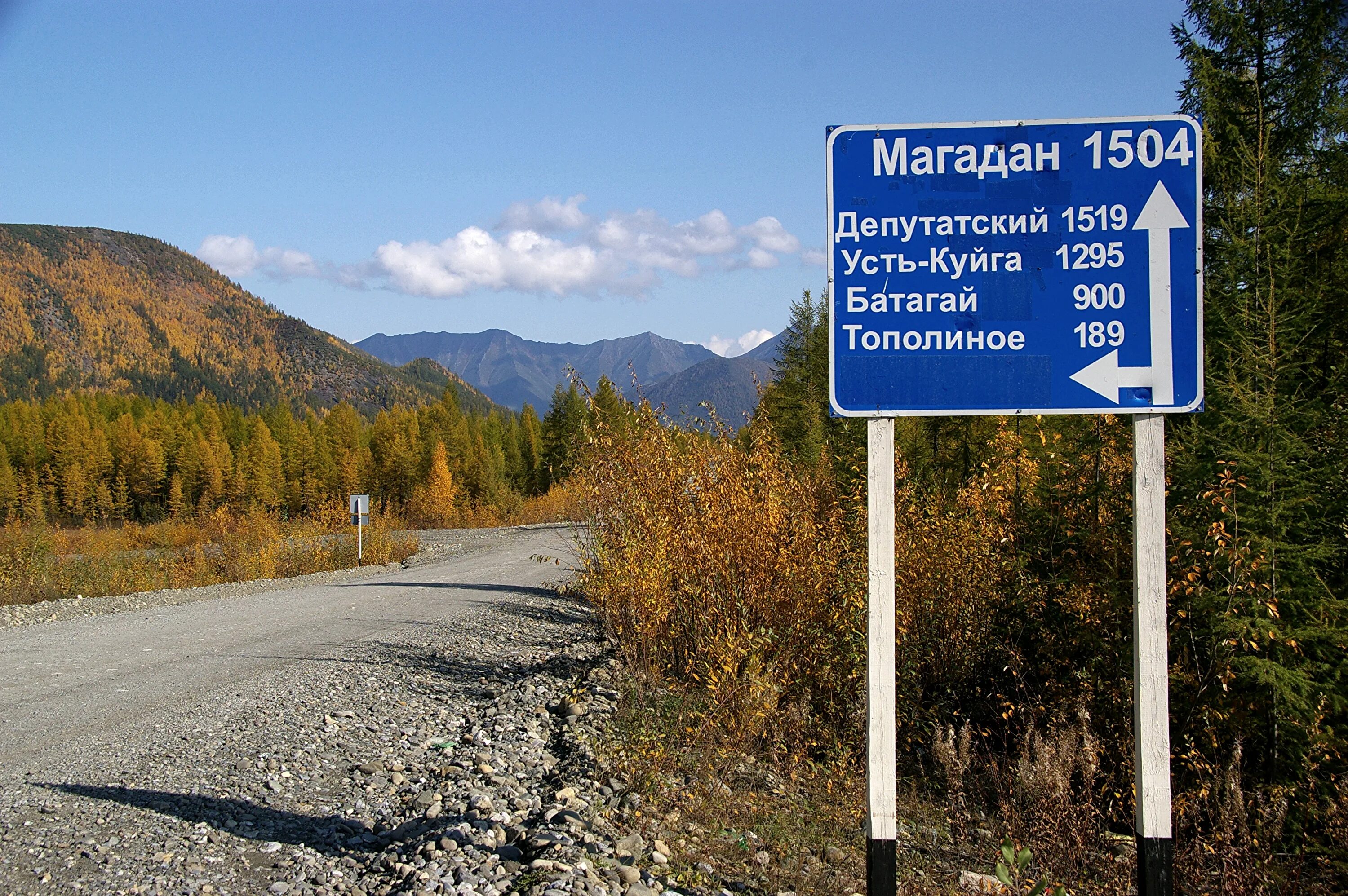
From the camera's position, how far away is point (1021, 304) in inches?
131

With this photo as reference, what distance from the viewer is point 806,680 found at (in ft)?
22.9

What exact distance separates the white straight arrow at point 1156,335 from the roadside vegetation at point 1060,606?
219 cm

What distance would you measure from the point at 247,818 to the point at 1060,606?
6.14 m

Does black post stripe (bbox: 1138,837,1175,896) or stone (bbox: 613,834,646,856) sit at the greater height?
black post stripe (bbox: 1138,837,1175,896)

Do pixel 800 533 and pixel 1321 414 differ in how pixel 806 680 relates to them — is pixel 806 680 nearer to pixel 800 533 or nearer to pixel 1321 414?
pixel 800 533

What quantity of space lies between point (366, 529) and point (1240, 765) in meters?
24.2

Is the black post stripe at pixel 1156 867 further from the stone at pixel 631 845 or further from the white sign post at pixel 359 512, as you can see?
the white sign post at pixel 359 512

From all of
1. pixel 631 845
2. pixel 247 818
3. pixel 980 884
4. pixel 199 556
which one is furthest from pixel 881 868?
pixel 199 556

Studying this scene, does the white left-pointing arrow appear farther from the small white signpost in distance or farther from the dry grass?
the dry grass

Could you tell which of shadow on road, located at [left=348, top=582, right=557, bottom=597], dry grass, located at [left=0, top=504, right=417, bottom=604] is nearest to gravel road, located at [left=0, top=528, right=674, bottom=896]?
shadow on road, located at [left=348, top=582, right=557, bottom=597]

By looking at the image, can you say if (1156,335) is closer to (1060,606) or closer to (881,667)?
(881,667)

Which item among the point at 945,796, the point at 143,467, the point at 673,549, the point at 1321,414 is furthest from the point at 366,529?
the point at 143,467

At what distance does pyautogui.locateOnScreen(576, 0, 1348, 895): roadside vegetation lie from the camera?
17.4 ft

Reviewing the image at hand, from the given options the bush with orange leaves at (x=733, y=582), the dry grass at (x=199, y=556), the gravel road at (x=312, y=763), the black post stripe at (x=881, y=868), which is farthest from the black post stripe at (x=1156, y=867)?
the dry grass at (x=199, y=556)
